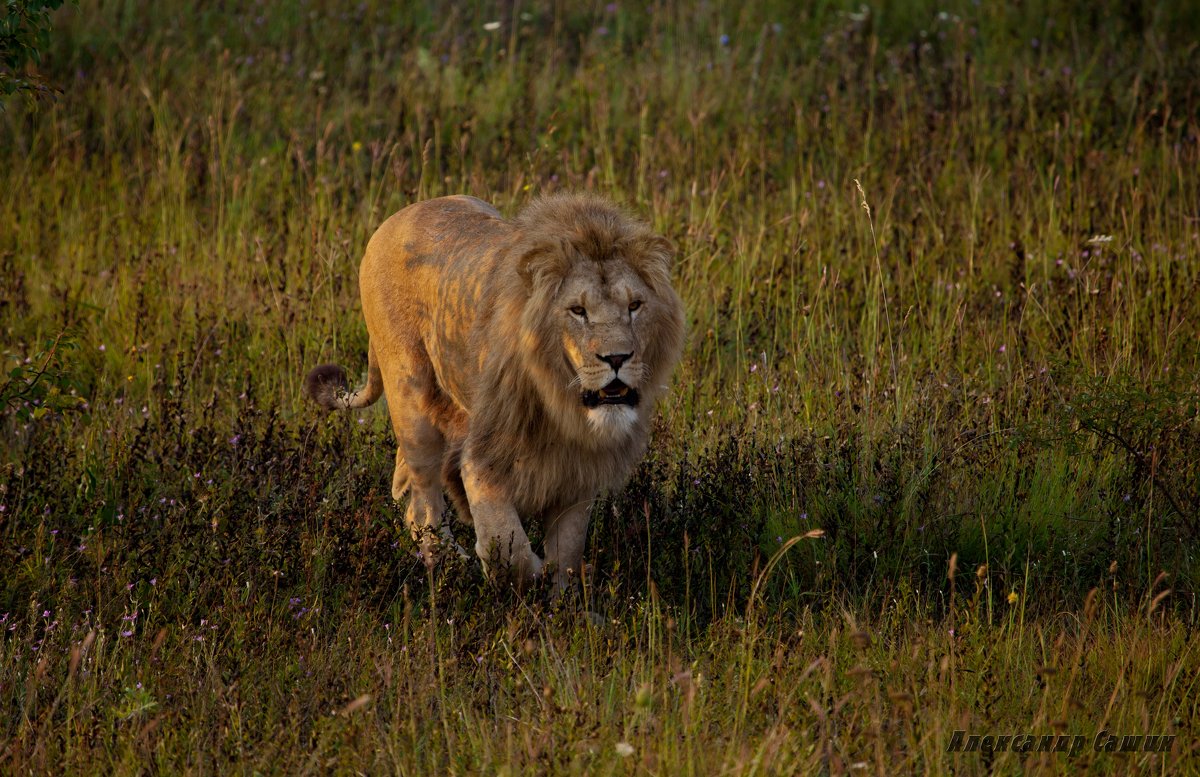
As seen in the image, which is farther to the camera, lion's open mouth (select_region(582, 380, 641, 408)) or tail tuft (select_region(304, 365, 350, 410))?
tail tuft (select_region(304, 365, 350, 410))

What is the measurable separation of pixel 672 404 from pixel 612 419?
181 cm

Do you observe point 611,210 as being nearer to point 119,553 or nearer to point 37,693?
point 119,553

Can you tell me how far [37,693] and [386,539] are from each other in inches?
53.6

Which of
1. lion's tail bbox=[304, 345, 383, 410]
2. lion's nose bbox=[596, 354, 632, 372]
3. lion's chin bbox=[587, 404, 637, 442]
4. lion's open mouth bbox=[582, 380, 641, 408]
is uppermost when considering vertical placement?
lion's nose bbox=[596, 354, 632, 372]

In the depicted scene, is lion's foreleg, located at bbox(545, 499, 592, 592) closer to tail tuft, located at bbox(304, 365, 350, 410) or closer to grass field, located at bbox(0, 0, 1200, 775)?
grass field, located at bbox(0, 0, 1200, 775)

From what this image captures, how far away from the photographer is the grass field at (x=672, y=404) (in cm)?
365

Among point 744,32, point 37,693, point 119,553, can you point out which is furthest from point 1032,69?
point 37,693

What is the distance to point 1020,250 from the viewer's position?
702 centimetres

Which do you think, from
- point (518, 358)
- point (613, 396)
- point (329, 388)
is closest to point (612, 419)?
point (613, 396)

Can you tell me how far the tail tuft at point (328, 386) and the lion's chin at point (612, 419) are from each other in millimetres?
1602

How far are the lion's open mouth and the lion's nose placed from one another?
2.2 inches

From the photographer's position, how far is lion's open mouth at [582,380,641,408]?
4.18 metres

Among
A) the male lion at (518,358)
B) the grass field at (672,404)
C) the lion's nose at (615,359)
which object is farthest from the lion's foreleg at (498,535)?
the lion's nose at (615,359)

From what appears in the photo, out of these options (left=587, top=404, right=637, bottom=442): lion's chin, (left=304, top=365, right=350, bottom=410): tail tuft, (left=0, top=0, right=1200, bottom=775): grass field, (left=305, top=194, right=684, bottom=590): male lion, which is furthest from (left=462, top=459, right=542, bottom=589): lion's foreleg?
(left=304, top=365, right=350, bottom=410): tail tuft
